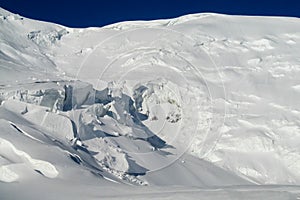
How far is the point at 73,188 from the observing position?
897 centimetres

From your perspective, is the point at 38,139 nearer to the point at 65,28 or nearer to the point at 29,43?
the point at 29,43

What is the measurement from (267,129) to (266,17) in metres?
16.5

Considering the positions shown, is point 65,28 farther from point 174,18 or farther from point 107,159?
point 107,159

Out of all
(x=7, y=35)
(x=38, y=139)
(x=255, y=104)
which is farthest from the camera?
(x=7, y=35)

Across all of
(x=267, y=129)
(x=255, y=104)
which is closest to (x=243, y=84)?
(x=255, y=104)

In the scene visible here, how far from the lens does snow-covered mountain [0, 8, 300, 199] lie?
1035cm

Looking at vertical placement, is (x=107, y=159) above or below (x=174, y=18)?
below

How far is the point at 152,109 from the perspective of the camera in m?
24.6

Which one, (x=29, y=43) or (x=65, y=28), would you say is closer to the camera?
(x=29, y=43)

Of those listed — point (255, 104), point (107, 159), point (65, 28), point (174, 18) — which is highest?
point (174, 18)

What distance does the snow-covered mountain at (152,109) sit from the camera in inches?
408

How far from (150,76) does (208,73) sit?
431 centimetres

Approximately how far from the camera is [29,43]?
31.9m

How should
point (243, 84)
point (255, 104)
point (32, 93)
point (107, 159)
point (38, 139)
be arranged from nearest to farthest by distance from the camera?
point (38, 139) → point (107, 159) → point (32, 93) → point (255, 104) → point (243, 84)
